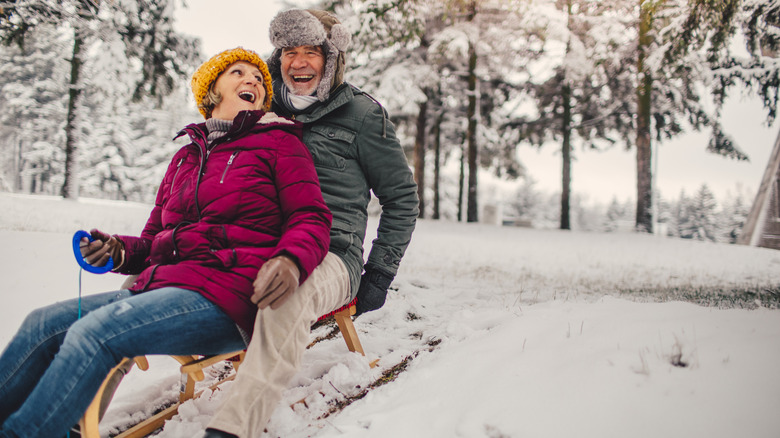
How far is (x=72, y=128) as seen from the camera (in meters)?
12.3

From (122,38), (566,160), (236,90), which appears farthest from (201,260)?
(566,160)

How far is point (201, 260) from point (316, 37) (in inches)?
62.3

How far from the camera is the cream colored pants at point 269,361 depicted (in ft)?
5.35

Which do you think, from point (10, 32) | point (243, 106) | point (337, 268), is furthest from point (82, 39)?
point (337, 268)

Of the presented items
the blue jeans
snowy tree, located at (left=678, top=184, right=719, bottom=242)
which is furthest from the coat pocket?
snowy tree, located at (left=678, top=184, right=719, bottom=242)

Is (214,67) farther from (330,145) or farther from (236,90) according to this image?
(330,145)

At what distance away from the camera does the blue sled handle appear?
2012mm

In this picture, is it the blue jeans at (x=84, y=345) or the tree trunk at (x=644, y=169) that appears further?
the tree trunk at (x=644, y=169)

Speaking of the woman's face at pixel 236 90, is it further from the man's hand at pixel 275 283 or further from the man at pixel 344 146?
the man's hand at pixel 275 283

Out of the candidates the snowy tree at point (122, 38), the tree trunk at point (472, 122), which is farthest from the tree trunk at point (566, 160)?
the snowy tree at point (122, 38)

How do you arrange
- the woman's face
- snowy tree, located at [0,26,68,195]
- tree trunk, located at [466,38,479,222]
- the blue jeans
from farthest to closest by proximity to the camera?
snowy tree, located at [0,26,68,195]
tree trunk, located at [466,38,479,222]
the woman's face
the blue jeans

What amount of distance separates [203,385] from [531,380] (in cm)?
215

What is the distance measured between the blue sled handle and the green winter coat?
1.18m

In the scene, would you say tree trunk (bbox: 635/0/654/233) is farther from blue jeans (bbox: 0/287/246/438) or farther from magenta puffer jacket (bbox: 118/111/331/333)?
blue jeans (bbox: 0/287/246/438)
